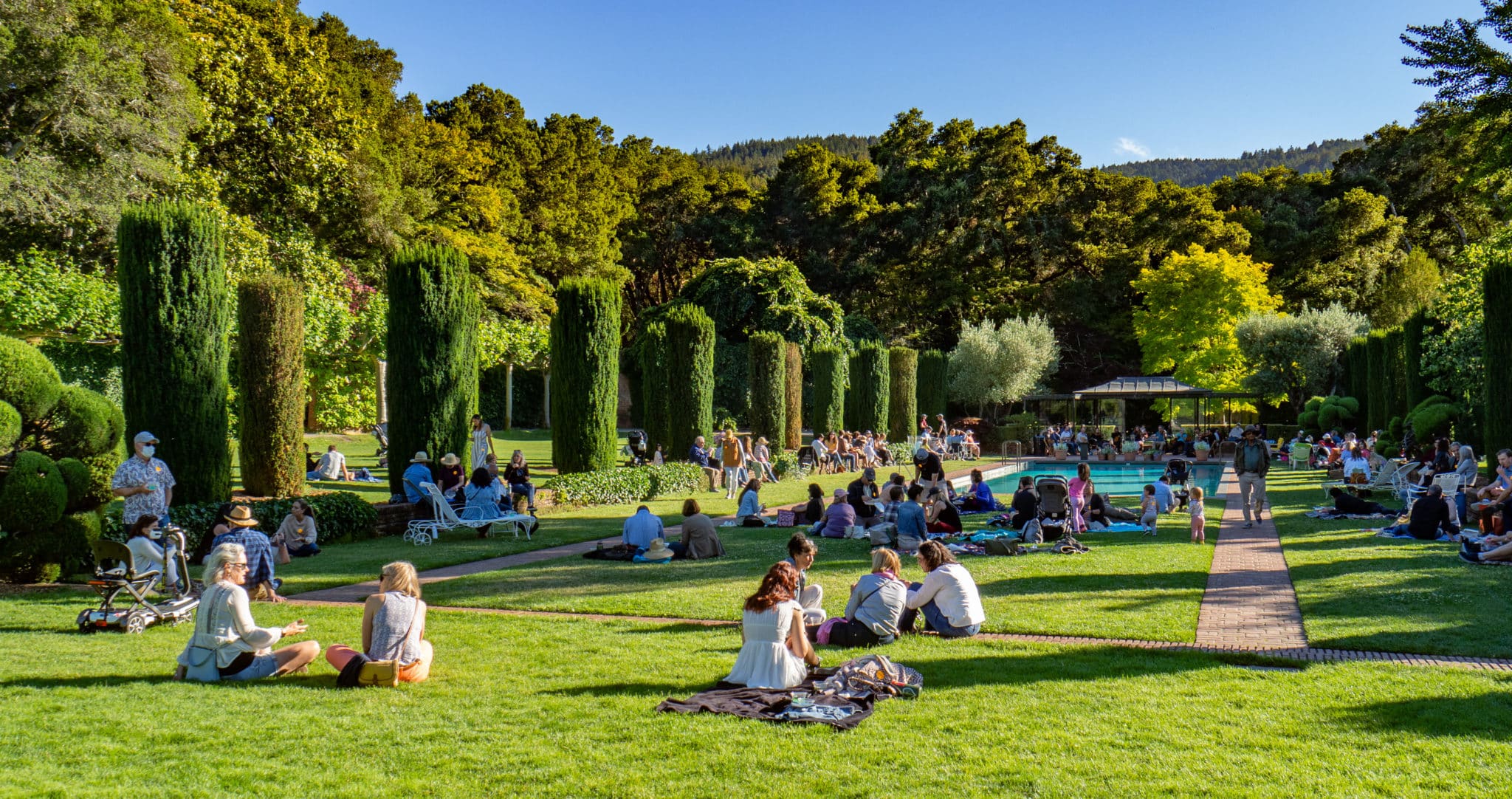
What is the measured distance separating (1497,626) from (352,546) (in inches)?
508

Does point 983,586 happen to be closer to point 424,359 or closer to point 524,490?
point 524,490

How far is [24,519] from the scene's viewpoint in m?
10.2

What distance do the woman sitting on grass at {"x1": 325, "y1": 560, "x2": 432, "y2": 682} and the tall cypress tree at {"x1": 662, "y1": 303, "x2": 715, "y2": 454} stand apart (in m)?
19.0

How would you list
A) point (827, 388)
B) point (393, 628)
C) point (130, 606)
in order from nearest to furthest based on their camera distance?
point (393, 628) → point (130, 606) → point (827, 388)

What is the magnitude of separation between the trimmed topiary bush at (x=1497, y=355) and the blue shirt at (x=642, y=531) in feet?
50.2

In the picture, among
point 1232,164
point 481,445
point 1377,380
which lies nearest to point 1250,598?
point 481,445

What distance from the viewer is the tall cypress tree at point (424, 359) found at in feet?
57.3

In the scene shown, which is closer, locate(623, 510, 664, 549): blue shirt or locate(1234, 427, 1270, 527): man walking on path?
locate(623, 510, 664, 549): blue shirt

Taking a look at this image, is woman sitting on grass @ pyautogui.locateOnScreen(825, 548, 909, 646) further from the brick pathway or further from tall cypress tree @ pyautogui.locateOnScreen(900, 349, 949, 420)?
tall cypress tree @ pyautogui.locateOnScreen(900, 349, 949, 420)

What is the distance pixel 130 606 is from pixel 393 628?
4.19 metres

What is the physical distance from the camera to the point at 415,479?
51.2 ft

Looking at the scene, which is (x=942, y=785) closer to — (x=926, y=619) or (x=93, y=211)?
(x=926, y=619)

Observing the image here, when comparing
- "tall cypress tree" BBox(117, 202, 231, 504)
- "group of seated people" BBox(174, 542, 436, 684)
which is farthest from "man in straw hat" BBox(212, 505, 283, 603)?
"tall cypress tree" BBox(117, 202, 231, 504)

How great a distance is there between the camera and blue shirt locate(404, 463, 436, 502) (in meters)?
15.5
